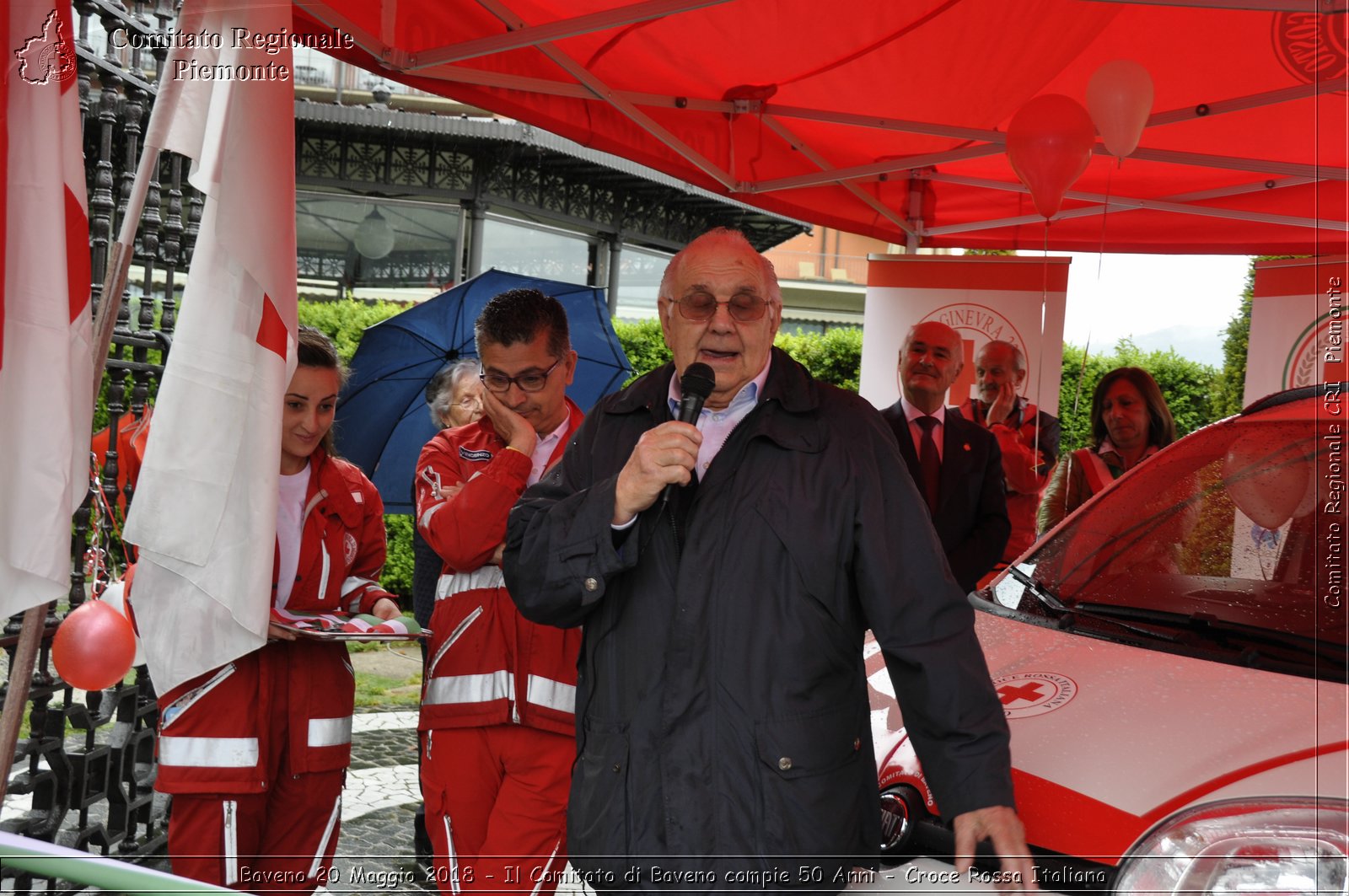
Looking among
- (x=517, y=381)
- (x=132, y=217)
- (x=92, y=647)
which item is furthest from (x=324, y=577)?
(x=132, y=217)

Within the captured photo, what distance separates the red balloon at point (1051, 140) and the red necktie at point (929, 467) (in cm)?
134

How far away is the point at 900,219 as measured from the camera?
303 inches

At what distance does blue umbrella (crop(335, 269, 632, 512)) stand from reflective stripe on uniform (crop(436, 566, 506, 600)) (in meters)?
1.63

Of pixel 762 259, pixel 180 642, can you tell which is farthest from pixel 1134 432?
pixel 180 642

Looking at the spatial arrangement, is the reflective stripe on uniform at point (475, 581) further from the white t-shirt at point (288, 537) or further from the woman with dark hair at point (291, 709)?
the white t-shirt at point (288, 537)

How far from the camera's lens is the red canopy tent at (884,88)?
455 centimetres

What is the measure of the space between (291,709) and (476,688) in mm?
493

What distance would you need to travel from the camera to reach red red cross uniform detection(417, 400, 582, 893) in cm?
310

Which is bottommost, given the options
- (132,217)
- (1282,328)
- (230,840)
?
(230,840)

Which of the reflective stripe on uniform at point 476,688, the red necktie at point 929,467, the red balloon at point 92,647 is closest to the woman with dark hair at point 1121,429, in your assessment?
the red necktie at point 929,467

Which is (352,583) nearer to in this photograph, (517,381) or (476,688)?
(476,688)

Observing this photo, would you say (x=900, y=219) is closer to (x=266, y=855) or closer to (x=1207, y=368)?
(x=266, y=855)

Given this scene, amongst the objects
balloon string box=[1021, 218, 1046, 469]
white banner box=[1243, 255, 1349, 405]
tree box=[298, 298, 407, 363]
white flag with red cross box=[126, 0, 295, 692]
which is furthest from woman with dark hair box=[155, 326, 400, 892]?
tree box=[298, 298, 407, 363]

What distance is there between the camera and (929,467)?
210 inches
